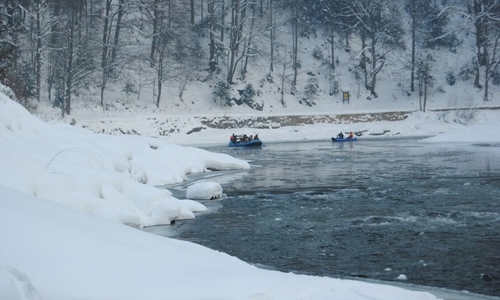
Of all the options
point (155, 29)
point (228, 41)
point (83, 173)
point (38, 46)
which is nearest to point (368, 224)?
point (83, 173)

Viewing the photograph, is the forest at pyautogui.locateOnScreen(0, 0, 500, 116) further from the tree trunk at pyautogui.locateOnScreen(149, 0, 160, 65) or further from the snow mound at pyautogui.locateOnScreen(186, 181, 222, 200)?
the snow mound at pyautogui.locateOnScreen(186, 181, 222, 200)

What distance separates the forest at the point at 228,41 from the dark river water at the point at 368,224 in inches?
1263

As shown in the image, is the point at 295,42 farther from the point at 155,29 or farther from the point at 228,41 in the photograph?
the point at 155,29

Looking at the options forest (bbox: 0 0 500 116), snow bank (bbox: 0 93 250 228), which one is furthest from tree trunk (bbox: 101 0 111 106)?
snow bank (bbox: 0 93 250 228)

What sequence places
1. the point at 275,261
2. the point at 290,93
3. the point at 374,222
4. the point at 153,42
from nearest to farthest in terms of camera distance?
the point at 275,261
the point at 374,222
the point at 153,42
the point at 290,93

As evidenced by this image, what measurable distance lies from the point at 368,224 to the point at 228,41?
56154 mm

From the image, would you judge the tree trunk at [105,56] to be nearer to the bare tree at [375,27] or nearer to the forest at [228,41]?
the forest at [228,41]

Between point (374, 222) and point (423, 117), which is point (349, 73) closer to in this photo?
point (423, 117)

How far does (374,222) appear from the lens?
12.4 m

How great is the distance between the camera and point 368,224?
12211 millimetres

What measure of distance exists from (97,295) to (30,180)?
254 inches

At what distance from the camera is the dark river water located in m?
8.88

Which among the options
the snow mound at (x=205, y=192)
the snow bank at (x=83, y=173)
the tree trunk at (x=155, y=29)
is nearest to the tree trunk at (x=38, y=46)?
the tree trunk at (x=155, y=29)

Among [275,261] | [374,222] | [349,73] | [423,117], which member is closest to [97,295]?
[275,261]
